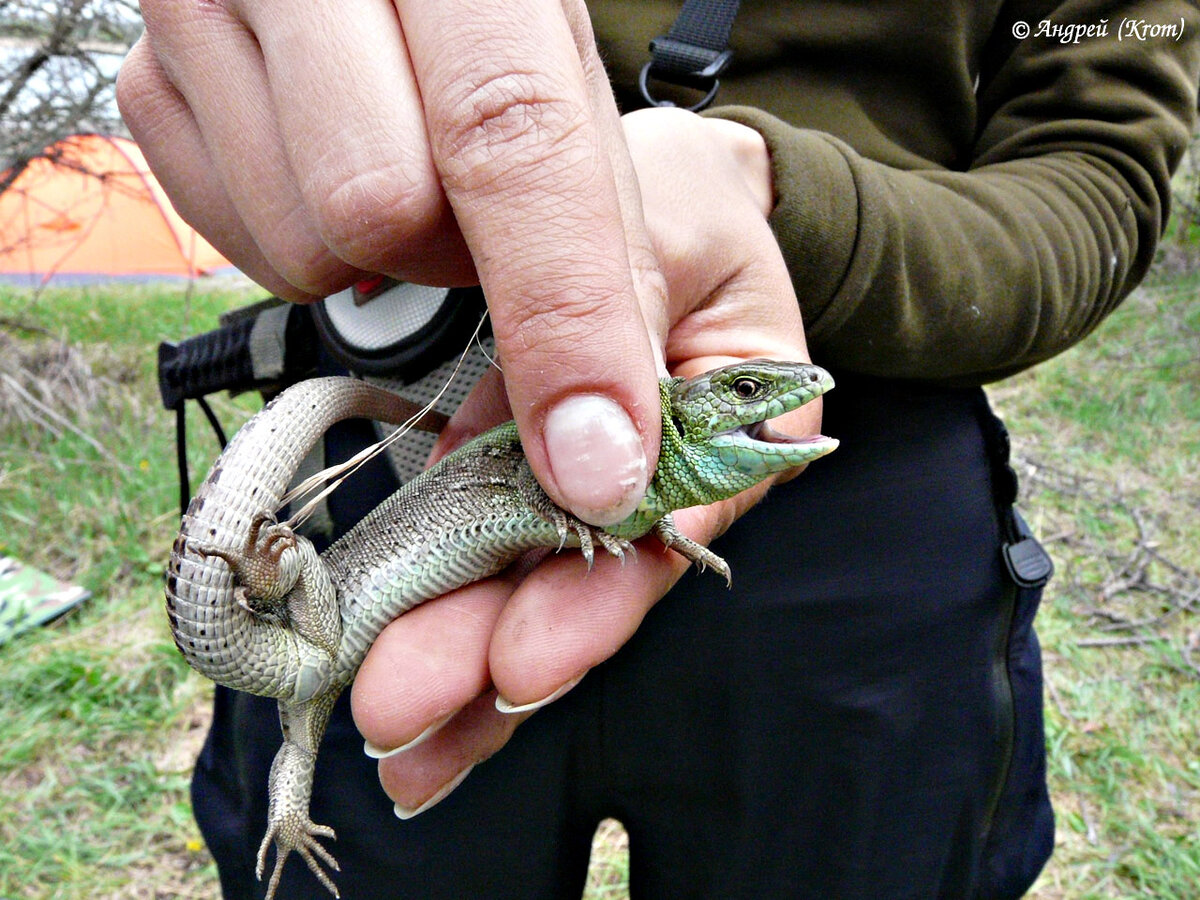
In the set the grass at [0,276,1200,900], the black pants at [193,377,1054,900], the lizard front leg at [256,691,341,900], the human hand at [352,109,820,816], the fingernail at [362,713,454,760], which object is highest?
the human hand at [352,109,820,816]

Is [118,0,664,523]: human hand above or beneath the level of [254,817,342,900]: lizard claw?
above

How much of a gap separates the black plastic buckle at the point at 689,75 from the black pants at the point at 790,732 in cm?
63

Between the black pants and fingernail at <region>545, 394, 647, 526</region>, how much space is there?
60 centimetres

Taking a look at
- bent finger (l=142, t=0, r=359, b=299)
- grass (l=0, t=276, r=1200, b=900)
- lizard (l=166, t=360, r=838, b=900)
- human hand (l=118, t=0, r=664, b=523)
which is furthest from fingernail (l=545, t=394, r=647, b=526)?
grass (l=0, t=276, r=1200, b=900)

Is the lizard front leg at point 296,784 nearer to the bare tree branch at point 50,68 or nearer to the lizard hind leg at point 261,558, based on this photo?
the lizard hind leg at point 261,558

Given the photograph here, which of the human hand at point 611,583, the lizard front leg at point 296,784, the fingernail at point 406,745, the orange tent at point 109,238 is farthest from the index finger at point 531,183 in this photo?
the orange tent at point 109,238

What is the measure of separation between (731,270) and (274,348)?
36.0 inches

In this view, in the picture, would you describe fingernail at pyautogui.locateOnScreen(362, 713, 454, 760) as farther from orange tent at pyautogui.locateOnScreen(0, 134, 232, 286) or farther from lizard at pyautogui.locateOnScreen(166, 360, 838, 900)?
orange tent at pyautogui.locateOnScreen(0, 134, 232, 286)

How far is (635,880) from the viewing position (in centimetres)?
177

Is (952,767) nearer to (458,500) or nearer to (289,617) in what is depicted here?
(458,500)

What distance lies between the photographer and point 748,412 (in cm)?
125

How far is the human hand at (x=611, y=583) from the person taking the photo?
1152mm

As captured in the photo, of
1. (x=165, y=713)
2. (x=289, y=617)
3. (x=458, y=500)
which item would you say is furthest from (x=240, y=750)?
(x=165, y=713)

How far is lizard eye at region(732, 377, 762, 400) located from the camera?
4.07 feet
